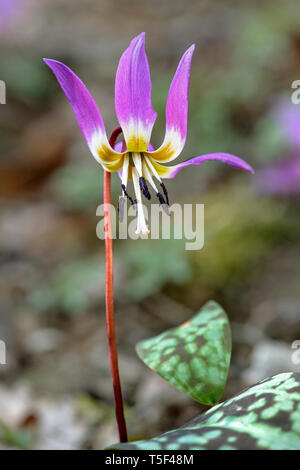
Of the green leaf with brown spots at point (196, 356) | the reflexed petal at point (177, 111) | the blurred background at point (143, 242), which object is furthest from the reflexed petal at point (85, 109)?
the blurred background at point (143, 242)

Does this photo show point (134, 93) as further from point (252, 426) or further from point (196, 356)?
point (252, 426)

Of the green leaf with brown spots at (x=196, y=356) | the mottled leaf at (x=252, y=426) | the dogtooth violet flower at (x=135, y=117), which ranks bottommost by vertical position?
the mottled leaf at (x=252, y=426)

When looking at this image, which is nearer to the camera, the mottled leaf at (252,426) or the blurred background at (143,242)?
the mottled leaf at (252,426)

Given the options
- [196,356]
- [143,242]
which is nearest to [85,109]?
[196,356]

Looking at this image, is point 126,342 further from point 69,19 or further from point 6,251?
point 69,19

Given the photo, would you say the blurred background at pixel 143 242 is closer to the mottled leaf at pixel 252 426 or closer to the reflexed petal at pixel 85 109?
the mottled leaf at pixel 252 426

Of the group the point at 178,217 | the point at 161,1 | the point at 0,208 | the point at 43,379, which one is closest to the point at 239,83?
the point at 178,217
